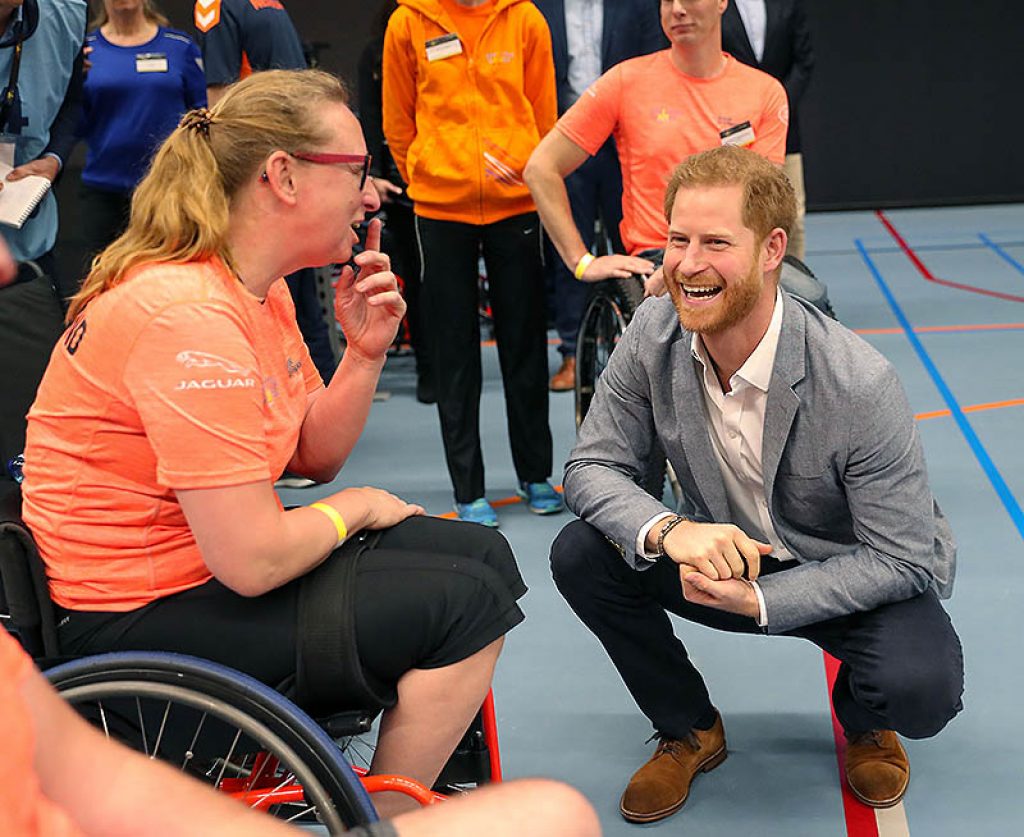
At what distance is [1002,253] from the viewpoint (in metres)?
7.66

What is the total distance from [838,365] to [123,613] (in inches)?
44.3

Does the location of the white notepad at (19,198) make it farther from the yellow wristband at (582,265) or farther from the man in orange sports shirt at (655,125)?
the yellow wristband at (582,265)

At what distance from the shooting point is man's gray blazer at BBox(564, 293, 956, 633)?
78.2 inches

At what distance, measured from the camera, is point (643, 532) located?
2.07 metres

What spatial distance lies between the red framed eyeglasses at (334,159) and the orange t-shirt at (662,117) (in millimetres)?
1738

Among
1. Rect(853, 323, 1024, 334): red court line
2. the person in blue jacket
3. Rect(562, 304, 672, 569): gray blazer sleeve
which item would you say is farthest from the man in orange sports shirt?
Rect(853, 323, 1024, 334): red court line

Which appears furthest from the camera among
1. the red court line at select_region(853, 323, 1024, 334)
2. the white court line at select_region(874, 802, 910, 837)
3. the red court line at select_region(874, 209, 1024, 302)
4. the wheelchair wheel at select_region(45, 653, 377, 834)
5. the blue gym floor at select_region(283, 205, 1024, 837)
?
the red court line at select_region(874, 209, 1024, 302)

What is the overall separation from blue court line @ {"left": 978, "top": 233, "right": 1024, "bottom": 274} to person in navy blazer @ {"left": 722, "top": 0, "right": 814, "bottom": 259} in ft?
8.21

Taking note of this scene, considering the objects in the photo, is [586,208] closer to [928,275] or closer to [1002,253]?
[928,275]

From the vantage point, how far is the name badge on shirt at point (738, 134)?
11.0 feet

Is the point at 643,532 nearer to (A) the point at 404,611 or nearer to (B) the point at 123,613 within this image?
(A) the point at 404,611

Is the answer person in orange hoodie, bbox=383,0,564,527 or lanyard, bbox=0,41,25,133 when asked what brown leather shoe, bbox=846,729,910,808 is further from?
lanyard, bbox=0,41,25,133

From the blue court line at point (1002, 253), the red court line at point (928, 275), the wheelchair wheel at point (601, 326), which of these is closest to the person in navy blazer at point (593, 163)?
the wheelchair wheel at point (601, 326)

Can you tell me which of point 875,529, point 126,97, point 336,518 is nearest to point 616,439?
point 875,529
